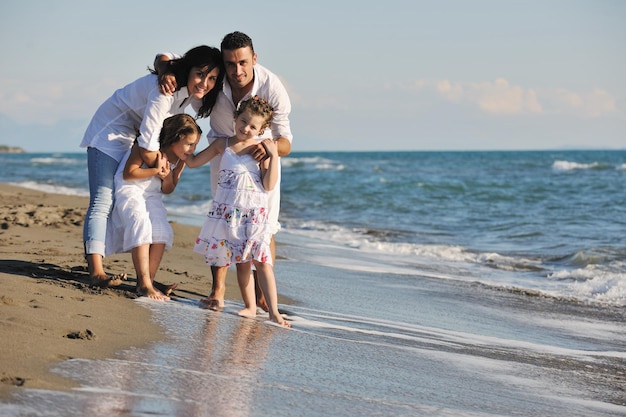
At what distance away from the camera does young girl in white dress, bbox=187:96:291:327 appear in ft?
14.6

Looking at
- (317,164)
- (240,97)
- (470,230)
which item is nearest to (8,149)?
(317,164)

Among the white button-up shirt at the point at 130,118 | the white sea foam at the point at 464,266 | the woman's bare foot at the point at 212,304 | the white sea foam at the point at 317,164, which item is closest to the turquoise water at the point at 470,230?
the white sea foam at the point at 464,266

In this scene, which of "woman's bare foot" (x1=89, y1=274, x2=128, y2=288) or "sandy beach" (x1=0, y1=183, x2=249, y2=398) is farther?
"woman's bare foot" (x1=89, y1=274, x2=128, y2=288)

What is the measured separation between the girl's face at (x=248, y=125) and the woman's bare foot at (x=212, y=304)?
3.14ft

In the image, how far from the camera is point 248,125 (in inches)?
176

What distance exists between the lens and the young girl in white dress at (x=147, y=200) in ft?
15.0

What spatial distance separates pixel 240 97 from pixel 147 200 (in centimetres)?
84

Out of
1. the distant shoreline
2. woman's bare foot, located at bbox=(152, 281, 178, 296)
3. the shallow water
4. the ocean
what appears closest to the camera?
the shallow water

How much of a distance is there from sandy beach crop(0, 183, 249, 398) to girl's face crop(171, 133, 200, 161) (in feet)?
2.83

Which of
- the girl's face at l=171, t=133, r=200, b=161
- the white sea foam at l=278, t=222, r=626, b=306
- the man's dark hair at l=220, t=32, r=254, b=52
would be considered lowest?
the white sea foam at l=278, t=222, r=626, b=306

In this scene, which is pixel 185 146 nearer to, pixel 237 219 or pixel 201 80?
pixel 201 80

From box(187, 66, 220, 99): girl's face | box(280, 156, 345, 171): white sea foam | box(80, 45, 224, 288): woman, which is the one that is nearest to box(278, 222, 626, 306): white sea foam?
box(80, 45, 224, 288): woman

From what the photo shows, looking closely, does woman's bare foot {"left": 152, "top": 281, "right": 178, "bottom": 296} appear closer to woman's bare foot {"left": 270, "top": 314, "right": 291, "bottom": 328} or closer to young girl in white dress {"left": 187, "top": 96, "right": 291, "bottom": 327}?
young girl in white dress {"left": 187, "top": 96, "right": 291, "bottom": 327}

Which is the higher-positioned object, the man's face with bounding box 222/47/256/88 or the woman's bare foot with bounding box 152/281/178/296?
the man's face with bounding box 222/47/256/88
